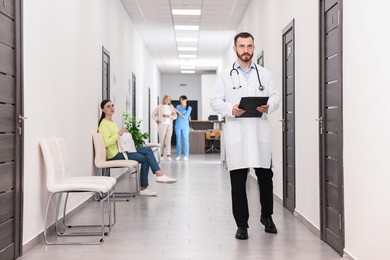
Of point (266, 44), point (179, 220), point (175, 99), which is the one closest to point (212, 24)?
point (266, 44)

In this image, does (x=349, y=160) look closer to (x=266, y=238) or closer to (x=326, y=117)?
(x=326, y=117)

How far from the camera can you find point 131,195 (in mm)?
7141

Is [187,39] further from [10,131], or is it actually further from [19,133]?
[10,131]

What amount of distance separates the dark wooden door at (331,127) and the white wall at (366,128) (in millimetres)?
124

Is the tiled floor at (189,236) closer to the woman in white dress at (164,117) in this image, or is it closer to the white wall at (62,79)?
the white wall at (62,79)

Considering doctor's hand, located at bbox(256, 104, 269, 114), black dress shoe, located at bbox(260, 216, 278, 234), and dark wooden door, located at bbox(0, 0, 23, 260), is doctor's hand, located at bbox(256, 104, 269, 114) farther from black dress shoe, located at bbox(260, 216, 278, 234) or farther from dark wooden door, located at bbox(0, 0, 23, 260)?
dark wooden door, located at bbox(0, 0, 23, 260)

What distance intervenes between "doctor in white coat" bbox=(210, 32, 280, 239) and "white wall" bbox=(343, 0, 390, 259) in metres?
0.88

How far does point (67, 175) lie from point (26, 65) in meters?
1.23

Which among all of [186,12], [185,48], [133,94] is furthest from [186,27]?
[185,48]

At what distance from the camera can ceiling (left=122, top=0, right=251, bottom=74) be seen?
9.85 meters

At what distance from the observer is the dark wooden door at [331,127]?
12.7 feet

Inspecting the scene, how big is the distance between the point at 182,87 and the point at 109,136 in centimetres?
1709

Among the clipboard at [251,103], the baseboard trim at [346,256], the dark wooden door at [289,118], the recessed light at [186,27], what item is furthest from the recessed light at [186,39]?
the baseboard trim at [346,256]

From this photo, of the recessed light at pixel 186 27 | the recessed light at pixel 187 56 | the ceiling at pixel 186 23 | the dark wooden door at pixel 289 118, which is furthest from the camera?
the recessed light at pixel 187 56
